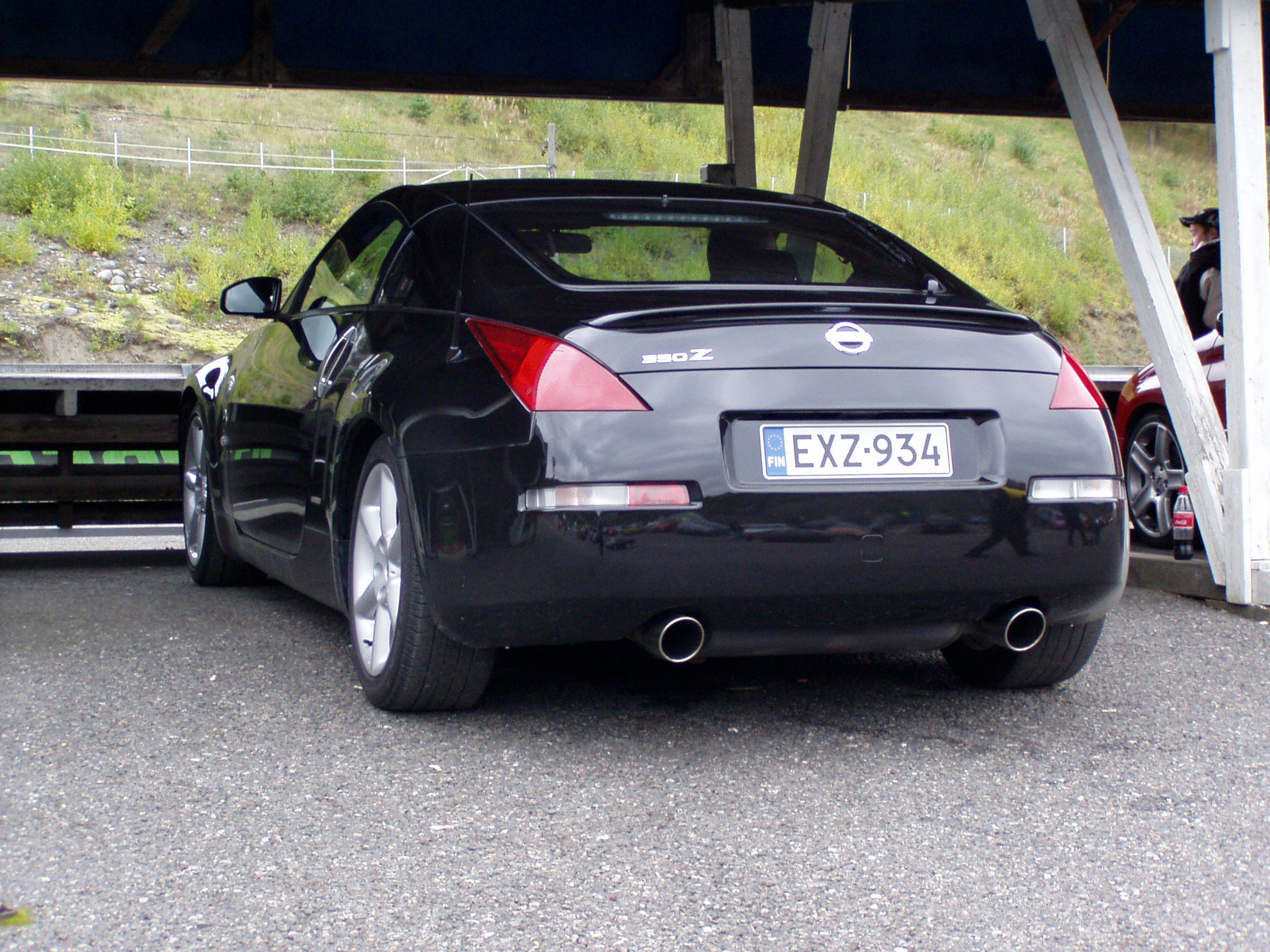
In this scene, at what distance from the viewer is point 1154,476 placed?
25.9ft

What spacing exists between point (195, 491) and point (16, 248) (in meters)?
36.8

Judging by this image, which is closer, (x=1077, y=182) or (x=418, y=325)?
(x=418, y=325)

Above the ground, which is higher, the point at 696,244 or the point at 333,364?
the point at 696,244

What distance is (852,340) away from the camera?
11.7ft

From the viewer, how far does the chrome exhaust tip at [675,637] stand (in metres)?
3.49

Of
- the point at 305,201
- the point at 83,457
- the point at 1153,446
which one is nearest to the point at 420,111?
the point at 305,201

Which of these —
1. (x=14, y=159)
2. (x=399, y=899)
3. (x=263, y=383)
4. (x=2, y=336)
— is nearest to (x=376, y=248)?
(x=263, y=383)

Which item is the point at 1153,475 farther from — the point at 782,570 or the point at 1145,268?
the point at 782,570

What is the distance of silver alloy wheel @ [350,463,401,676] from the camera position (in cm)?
395

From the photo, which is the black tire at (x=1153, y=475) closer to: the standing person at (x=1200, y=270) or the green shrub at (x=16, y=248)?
the standing person at (x=1200, y=270)

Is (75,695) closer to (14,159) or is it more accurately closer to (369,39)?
(369,39)

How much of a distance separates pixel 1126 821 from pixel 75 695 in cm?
287

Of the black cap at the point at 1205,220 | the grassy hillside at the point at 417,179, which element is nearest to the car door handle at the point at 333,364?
the black cap at the point at 1205,220

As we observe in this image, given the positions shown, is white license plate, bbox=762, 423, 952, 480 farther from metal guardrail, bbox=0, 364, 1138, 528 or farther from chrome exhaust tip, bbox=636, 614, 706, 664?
metal guardrail, bbox=0, 364, 1138, 528
